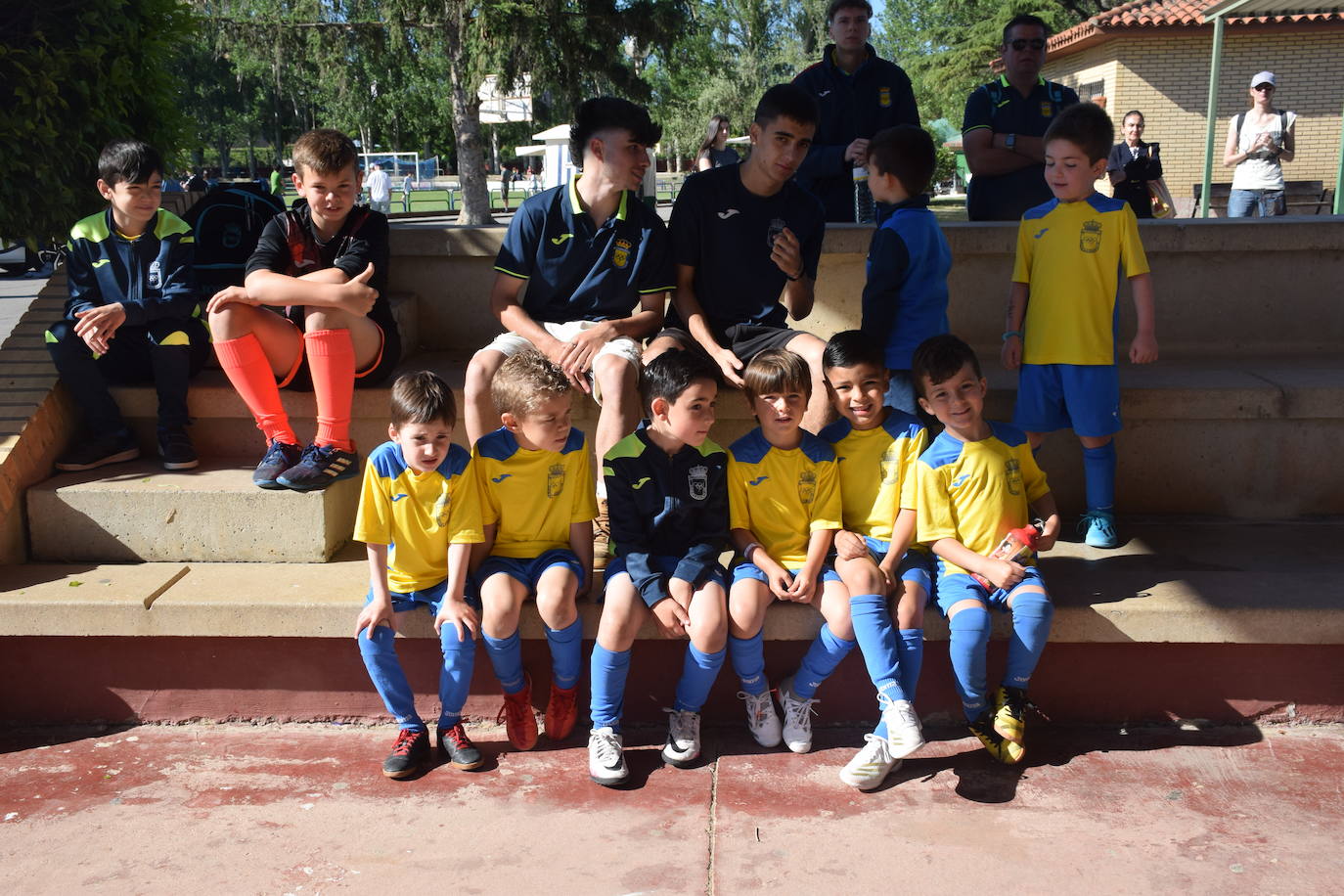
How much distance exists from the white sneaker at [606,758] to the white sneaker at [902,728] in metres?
0.78

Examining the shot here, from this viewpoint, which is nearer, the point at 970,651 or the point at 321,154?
the point at 970,651

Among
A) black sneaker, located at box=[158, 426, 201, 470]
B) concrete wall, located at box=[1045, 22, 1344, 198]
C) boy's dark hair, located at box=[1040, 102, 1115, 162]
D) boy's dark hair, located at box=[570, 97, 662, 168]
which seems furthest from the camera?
concrete wall, located at box=[1045, 22, 1344, 198]

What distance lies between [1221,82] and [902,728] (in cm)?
2471

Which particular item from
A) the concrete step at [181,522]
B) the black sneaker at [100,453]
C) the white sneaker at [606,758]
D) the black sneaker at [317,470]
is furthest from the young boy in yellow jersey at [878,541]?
the black sneaker at [100,453]

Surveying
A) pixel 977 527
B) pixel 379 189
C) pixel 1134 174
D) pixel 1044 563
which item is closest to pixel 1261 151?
pixel 1134 174

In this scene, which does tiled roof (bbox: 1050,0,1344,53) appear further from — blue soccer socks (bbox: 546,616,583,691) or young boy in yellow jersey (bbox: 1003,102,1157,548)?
blue soccer socks (bbox: 546,616,583,691)

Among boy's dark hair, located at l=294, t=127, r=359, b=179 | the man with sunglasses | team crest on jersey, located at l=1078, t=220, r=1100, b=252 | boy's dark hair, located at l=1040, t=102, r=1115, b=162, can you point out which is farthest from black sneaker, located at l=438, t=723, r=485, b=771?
the man with sunglasses

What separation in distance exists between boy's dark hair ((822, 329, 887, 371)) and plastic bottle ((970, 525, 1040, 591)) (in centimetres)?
66

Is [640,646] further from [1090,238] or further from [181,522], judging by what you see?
[1090,238]

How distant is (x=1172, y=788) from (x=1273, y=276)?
9.59 ft

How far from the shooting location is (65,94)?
464 cm

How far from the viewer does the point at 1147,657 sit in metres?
3.58

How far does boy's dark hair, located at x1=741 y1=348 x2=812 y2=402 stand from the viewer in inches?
136

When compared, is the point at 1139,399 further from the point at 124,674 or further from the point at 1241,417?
the point at 124,674
